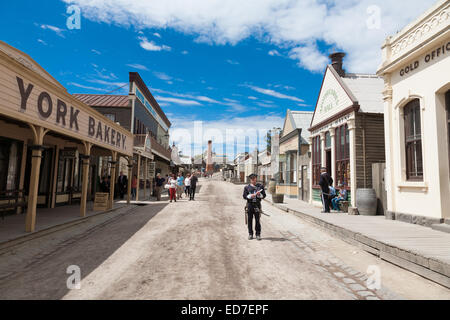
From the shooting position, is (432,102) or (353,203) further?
(353,203)

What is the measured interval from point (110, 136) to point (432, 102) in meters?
12.7

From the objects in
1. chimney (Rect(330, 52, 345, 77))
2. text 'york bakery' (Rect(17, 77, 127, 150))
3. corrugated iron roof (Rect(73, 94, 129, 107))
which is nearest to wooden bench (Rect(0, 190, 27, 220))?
text 'york bakery' (Rect(17, 77, 127, 150))

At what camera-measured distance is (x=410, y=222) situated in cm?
853

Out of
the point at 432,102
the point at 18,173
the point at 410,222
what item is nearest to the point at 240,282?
the point at 410,222

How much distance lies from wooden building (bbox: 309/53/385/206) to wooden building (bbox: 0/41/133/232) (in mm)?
11555

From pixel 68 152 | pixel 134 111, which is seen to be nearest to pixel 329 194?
pixel 68 152

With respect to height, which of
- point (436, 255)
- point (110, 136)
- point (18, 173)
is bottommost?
point (436, 255)

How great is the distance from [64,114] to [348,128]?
12.0 meters

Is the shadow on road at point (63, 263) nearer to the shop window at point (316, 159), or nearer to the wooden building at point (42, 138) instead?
the wooden building at point (42, 138)

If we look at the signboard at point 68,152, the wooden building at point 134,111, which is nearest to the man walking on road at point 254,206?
the signboard at point 68,152

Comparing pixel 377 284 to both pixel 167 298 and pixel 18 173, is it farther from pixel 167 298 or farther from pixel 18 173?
pixel 18 173

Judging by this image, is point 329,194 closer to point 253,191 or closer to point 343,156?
point 343,156
